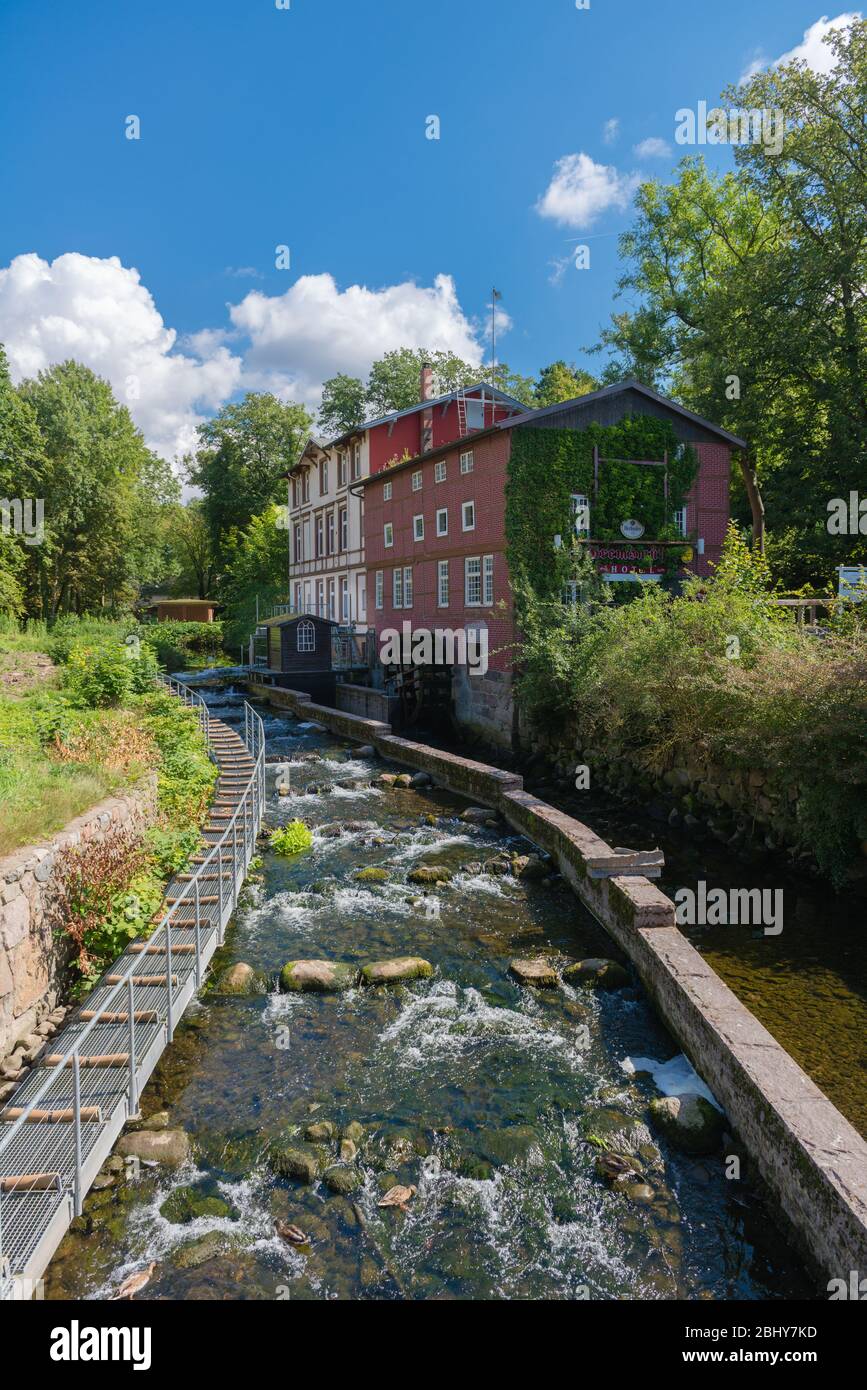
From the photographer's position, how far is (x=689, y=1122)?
606 centimetres

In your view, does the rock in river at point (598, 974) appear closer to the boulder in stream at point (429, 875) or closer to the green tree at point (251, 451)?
the boulder in stream at point (429, 875)

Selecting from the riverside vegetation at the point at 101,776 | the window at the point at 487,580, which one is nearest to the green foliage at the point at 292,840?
the riverside vegetation at the point at 101,776

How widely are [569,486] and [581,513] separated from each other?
0.84 metres

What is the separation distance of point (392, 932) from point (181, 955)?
9.31 feet

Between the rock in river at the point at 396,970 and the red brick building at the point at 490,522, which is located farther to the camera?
the red brick building at the point at 490,522

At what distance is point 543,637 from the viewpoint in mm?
20125

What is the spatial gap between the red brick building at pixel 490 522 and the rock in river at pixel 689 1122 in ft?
51.7

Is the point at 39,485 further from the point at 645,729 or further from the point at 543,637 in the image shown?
the point at 645,729

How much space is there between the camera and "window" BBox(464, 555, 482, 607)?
24.3 meters

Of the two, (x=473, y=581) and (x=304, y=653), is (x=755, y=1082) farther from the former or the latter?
(x=304, y=653)

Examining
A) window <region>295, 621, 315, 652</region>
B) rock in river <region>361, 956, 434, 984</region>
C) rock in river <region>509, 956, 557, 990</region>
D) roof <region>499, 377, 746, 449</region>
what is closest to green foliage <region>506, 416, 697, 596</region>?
roof <region>499, 377, 746, 449</region>

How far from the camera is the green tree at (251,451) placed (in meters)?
57.8

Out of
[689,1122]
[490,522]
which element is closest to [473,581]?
[490,522]
